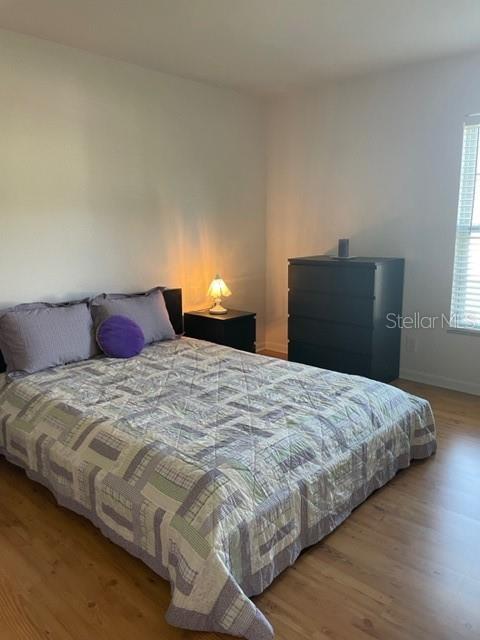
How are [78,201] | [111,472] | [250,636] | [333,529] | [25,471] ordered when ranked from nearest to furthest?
[250,636]
[111,472]
[333,529]
[25,471]
[78,201]

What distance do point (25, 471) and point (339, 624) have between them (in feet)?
5.75

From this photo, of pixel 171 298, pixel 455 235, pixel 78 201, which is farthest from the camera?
pixel 171 298

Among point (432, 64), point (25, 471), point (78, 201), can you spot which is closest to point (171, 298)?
point (78, 201)

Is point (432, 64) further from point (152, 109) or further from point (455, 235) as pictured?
point (152, 109)

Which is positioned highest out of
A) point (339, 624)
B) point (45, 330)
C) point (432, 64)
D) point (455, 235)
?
point (432, 64)

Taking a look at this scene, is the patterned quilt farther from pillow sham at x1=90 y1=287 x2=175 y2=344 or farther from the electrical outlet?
the electrical outlet

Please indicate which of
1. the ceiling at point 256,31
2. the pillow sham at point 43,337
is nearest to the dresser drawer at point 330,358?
the pillow sham at point 43,337

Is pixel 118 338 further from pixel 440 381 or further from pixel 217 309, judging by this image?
pixel 440 381

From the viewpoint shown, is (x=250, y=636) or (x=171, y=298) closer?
(x=250, y=636)

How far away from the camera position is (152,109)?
12.0 feet

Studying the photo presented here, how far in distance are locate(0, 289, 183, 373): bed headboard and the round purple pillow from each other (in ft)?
2.13

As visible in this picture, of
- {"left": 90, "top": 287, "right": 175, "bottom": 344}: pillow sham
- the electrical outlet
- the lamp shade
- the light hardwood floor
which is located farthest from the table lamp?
the light hardwood floor

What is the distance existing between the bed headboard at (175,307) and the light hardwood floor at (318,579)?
5.71ft

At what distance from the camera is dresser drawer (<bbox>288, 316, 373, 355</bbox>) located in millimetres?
3654
